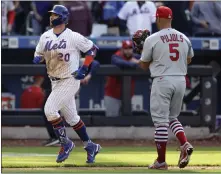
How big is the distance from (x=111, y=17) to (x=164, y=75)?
626 cm

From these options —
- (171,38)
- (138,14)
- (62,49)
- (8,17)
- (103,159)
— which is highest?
(171,38)

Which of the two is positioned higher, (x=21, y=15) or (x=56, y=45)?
(x=56, y=45)

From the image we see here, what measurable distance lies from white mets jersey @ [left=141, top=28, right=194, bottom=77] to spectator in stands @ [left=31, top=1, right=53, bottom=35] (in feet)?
20.6

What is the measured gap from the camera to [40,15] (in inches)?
Answer: 611

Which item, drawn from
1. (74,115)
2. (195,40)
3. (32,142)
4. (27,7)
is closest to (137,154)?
(74,115)

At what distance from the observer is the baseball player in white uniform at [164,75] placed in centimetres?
941

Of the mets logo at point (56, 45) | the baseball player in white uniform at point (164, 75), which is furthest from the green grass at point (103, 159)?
the mets logo at point (56, 45)

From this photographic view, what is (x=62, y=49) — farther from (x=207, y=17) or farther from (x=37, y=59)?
(x=207, y=17)

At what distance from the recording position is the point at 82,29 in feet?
49.9

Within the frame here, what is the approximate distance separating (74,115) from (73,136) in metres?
4.78

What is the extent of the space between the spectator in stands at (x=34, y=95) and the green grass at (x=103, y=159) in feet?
8.70

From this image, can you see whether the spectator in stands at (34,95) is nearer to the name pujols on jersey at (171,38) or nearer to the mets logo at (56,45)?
the mets logo at (56,45)

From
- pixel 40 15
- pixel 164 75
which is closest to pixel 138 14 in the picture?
pixel 40 15

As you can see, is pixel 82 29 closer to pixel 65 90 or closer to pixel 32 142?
pixel 32 142
